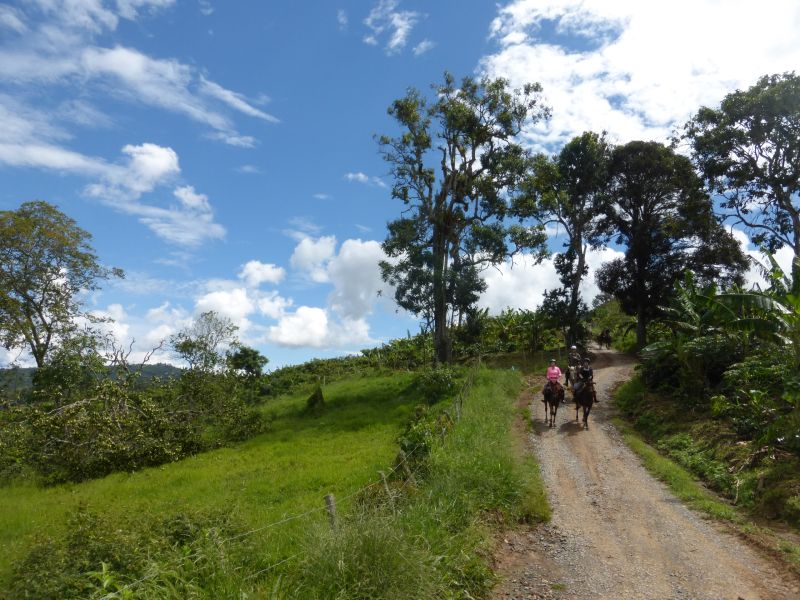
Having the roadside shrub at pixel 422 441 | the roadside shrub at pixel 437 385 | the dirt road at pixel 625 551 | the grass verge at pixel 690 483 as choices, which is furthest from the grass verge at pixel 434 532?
the roadside shrub at pixel 437 385

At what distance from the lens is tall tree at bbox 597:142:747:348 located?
31.4 m

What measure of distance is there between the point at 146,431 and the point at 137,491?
4516 millimetres

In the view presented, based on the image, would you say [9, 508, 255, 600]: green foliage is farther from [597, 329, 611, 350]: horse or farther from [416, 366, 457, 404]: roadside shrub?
[597, 329, 611, 350]: horse

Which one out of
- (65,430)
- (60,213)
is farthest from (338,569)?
(60,213)

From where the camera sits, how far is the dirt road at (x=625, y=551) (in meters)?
7.16

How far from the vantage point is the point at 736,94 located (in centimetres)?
2480

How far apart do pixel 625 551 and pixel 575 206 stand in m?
30.8

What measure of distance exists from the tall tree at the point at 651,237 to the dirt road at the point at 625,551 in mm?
23003

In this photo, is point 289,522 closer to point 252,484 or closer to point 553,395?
point 252,484

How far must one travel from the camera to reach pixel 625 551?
832 centimetres

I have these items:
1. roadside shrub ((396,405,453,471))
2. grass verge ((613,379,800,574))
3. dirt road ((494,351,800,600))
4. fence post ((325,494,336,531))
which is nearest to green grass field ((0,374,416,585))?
fence post ((325,494,336,531))

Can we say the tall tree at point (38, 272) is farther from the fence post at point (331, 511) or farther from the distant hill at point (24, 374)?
the fence post at point (331, 511)

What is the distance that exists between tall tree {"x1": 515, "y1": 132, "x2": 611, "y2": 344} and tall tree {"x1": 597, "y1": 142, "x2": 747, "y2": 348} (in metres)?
0.87

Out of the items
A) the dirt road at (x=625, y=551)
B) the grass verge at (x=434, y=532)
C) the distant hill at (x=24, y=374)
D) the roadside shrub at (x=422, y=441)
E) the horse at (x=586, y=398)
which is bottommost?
the dirt road at (x=625, y=551)
